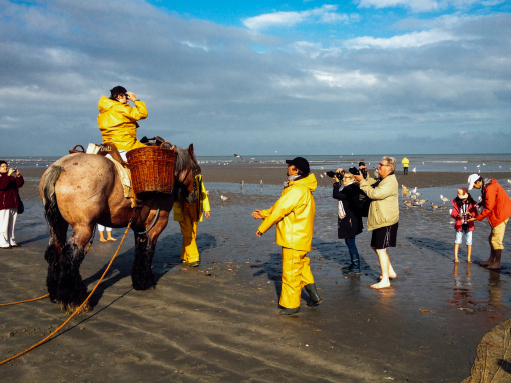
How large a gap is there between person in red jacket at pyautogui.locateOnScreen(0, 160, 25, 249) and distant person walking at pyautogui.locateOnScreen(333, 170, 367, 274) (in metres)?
8.32

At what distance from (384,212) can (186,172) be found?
3.72m

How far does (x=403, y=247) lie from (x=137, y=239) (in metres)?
6.87

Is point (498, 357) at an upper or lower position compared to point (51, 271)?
lower

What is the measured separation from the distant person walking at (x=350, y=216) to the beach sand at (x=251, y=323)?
428 mm

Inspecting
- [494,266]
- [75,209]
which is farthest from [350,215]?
[75,209]

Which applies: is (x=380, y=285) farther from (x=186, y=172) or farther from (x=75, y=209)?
(x=75, y=209)

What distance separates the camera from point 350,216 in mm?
7906

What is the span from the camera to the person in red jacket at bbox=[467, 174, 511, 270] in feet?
26.8

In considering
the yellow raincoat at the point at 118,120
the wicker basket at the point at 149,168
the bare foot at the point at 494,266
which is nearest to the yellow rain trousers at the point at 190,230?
the yellow raincoat at the point at 118,120

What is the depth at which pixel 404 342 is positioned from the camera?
480 centimetres

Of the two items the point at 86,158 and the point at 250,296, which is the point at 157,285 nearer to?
the point at 250,296

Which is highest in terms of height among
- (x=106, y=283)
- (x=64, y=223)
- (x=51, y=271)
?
(x=64, y=223)

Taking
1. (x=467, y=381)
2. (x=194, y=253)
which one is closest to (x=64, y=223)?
(x=194, y=253)

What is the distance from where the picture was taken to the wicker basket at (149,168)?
5.93 meters
